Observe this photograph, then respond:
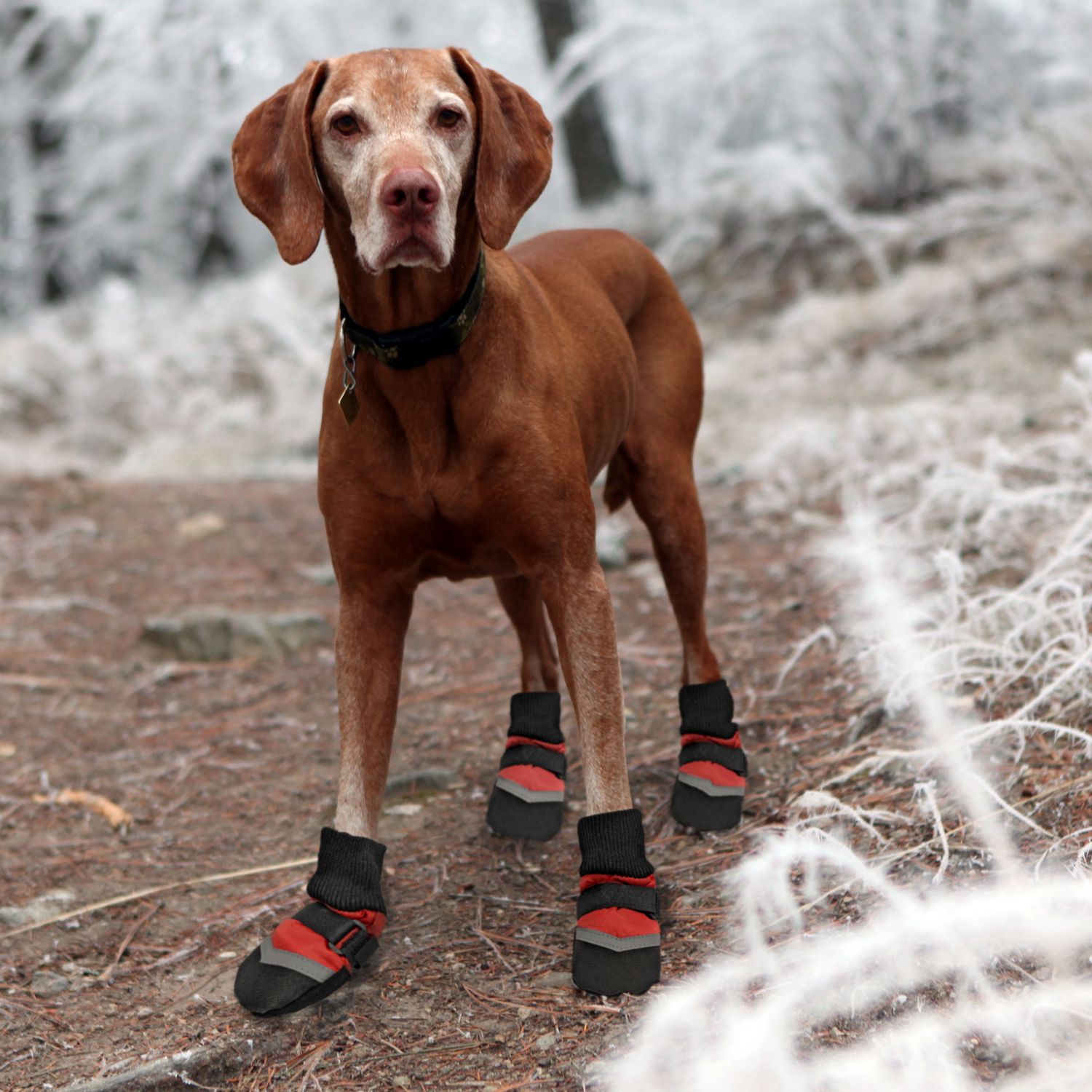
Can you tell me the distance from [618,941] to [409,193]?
1.38 m

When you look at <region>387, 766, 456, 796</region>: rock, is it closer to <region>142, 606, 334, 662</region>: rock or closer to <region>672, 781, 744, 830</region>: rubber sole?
<region>672, 781, 744, 830</region>: rubber sole

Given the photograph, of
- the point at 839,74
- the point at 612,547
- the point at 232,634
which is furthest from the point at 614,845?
the point at 839,74

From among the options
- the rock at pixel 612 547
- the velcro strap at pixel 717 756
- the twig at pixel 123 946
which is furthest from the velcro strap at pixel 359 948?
the rock at pixel 612 547

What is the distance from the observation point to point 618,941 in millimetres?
2260

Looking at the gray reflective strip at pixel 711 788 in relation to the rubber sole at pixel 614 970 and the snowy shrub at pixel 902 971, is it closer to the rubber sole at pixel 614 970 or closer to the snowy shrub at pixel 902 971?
the snowy shrub at pixel 902 971

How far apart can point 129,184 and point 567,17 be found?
263 inches

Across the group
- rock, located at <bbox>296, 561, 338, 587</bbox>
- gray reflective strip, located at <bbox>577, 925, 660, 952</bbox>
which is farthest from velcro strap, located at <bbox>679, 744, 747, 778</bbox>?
rock, located at <bbox>296, 561, 338, 587</bbox>

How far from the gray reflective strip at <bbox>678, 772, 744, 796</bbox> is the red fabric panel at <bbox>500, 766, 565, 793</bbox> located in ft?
1.05

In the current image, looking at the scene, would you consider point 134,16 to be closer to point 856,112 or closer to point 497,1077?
point 856,112

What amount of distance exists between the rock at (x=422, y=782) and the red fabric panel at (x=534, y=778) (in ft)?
1.22

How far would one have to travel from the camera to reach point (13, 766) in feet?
12.1

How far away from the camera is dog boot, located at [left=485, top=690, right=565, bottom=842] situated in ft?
9.75

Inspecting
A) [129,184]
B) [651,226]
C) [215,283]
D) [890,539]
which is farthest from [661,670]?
[129,184]

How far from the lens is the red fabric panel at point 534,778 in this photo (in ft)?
9.78
